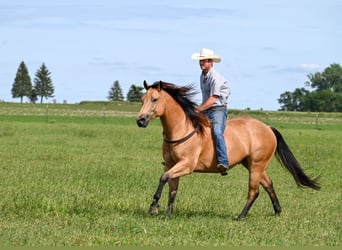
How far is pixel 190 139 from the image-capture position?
35.1ft

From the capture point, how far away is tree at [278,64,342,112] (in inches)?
4690

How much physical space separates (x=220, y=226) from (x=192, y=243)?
1.43 metres

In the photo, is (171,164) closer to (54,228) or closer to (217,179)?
(54,228)

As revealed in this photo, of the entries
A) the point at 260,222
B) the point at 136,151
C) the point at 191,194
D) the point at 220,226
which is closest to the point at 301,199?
the point at 191,194

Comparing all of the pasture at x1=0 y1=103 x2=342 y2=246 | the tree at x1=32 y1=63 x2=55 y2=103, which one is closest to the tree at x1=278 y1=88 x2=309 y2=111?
the tree at x1=32 y1=63 x2=55 y2=103

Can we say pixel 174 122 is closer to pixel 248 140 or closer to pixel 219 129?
pixel 219 129

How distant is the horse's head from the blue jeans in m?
0.88

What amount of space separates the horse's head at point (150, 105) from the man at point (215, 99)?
28.1 inches

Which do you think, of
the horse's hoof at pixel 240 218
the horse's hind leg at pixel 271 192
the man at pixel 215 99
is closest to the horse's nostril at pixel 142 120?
the man at pixel 215 99

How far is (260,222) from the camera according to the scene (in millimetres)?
10547

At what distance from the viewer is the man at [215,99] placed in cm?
1074

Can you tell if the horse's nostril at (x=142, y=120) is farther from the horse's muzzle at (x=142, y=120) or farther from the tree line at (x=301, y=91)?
the tree line at (x=301, y=91)

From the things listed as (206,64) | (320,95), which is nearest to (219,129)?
(206,64)

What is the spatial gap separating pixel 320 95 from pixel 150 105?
11290 cm
